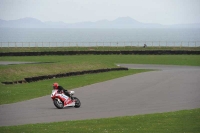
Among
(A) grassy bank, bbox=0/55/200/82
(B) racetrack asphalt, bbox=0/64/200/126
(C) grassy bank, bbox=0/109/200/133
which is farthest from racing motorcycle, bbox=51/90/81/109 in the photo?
(A) grassy bank, bbox=0/55/200/82

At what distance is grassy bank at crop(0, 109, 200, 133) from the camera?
65.2 feet

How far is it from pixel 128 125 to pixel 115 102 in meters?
9.40

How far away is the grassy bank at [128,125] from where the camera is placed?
65.2 feet

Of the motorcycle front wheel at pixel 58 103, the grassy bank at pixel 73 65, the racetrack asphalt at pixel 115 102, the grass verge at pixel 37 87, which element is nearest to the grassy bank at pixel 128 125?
the racetrack asphalt at pixel 115 102

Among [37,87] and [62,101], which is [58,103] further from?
[37,87]

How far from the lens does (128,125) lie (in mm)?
21109

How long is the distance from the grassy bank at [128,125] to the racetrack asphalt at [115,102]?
1578 millimetres

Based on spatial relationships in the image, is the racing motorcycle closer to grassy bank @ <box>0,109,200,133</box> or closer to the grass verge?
the grass verge

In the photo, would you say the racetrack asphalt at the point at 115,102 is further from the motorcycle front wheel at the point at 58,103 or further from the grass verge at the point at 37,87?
the grass verge at the point at 37,87

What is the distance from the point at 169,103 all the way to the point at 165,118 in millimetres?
7167

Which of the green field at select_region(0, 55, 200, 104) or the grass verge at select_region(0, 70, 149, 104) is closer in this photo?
the grass verge at select_region(0, 70, 149, 104)

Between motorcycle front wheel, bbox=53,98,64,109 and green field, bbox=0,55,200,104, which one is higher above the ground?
motorcycle front wheel, bbox=53,98,64,109

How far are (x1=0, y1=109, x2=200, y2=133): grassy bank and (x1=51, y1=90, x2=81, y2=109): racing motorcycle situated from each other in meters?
5.14

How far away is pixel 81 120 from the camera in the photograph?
22828mm
